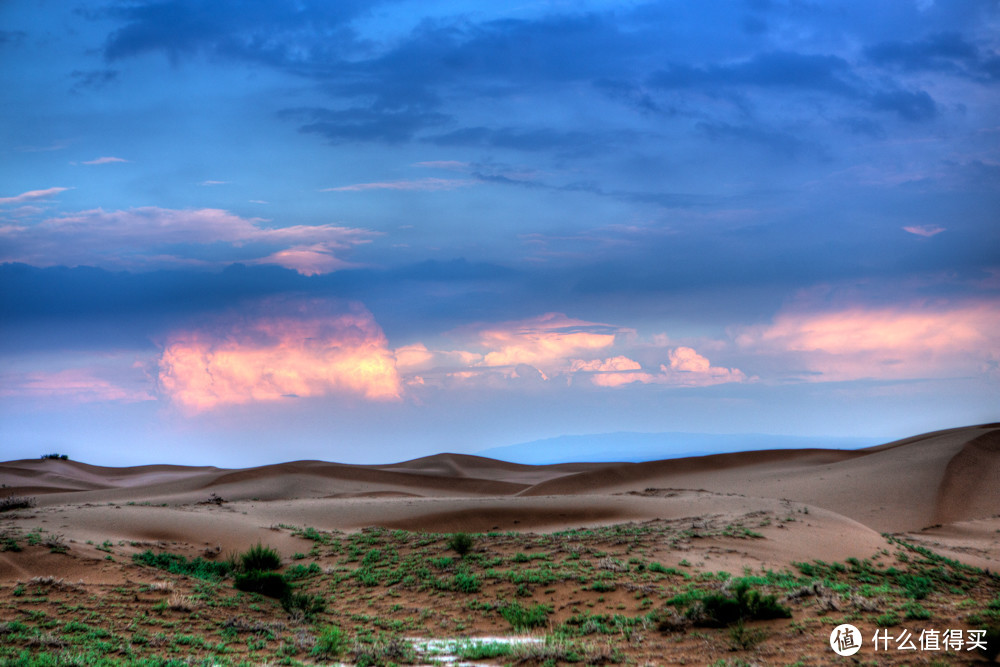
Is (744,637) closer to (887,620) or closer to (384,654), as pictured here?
(887,620)

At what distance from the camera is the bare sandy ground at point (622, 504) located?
2003cm

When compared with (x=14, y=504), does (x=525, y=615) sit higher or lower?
lower

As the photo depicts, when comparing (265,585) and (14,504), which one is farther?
(14,504)

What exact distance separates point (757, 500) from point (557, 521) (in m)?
8.36

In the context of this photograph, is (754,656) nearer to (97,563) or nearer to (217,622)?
(217,622)

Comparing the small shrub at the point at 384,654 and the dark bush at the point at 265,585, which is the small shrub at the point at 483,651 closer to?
the small shrub at the point at 384,654

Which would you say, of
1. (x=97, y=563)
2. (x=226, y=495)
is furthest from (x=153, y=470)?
(x=97, y=563)

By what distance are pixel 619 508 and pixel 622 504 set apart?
2.56 ft

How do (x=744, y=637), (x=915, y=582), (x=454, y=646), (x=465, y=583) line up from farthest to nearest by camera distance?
(x=915, y=582) → (x=465, y=583) → (x=454, y=646) → (x=744, y=637)

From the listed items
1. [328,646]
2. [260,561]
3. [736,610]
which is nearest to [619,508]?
[260,561]

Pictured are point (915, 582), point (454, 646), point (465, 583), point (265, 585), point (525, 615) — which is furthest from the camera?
point (915, 582)

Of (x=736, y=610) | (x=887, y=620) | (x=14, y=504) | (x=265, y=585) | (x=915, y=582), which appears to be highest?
(x=887, y=620)

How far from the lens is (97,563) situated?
14.7 metres

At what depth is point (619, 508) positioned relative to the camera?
28.9m
